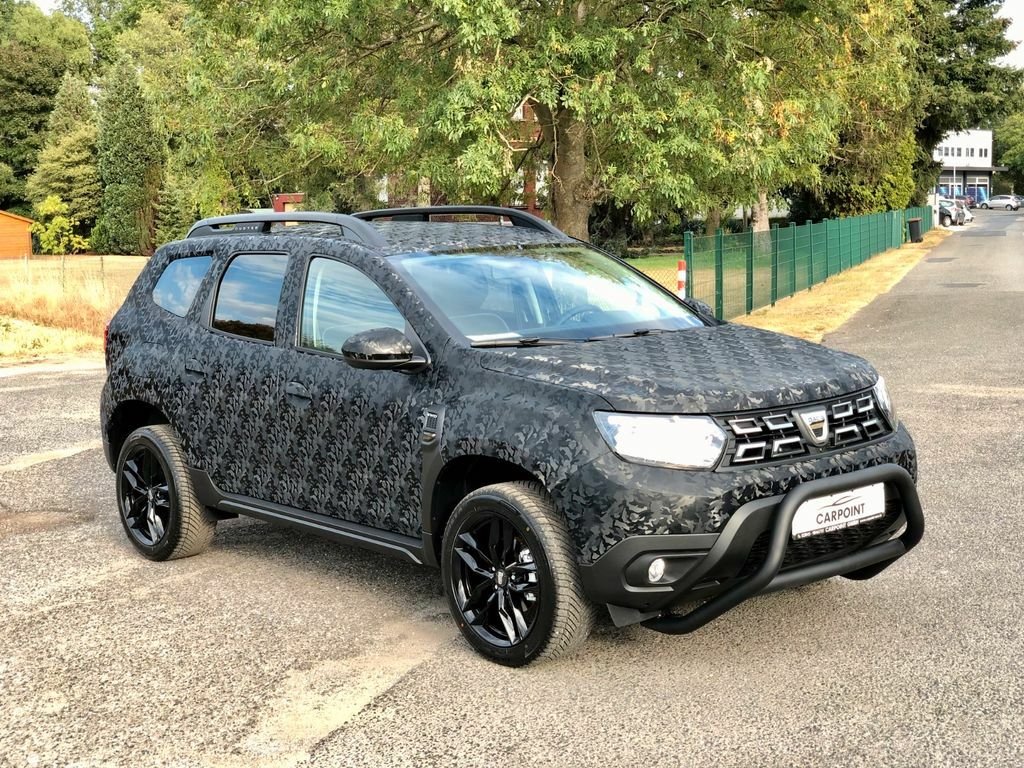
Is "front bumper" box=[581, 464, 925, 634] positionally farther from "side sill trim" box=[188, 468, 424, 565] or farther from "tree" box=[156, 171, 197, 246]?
"tree" box=[156, 171, 197, 246]

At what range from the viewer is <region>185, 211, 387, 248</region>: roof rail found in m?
5.66

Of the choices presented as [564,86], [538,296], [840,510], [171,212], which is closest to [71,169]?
[171,212]

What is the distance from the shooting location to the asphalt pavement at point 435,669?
4.07 metres

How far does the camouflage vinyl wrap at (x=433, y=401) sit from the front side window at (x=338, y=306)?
0.20 feet

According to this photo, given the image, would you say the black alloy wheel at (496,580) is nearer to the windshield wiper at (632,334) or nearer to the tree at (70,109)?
the windshield wiper at (632,334)

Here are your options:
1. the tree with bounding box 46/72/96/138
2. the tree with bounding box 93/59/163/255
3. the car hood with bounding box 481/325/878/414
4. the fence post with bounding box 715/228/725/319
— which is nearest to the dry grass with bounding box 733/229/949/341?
the fence post with bounding box 715/228/725/319

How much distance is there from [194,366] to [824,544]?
10.4ft

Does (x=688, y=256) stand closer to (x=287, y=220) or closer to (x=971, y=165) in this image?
(x=287, y=220)

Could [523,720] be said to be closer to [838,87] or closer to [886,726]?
[886,726]

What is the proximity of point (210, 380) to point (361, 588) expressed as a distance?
4.05 feet

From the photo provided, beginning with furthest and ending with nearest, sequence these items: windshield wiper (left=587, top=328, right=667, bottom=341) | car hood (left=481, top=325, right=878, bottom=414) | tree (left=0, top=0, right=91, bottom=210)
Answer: tree (left=0, top=0, right=91, bottom=210)
windshield wiper (left=587, top=328, right=667, bottom=341)
car hood (left=481, top=325, right=878, bottom=414)

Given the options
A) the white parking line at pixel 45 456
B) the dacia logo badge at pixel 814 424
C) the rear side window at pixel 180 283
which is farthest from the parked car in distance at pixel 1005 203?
the dacia logo badge at pixel 814 424

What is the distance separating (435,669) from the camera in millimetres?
4785

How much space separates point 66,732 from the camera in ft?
14.0
